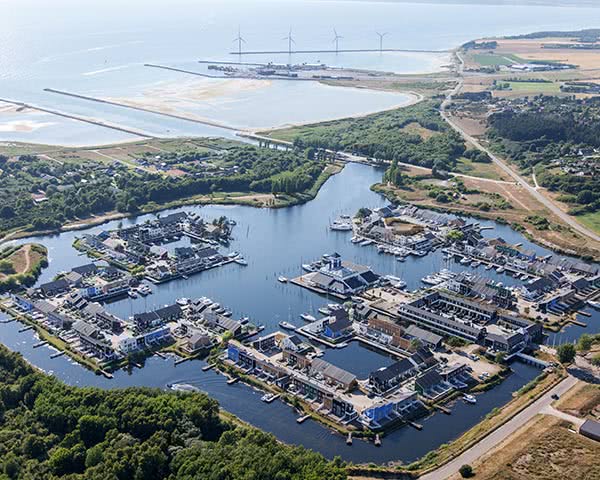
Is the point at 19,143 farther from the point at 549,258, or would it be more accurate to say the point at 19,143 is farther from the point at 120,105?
the point at 549,258

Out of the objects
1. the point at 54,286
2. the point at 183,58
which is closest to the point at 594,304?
the point at 54,286

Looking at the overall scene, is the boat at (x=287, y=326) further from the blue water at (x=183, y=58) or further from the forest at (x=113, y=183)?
the blue water at (x=183, y=58)

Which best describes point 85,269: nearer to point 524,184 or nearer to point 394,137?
point 524,184

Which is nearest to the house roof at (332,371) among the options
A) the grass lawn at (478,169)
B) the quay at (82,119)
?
the grass lawn at (478,169)

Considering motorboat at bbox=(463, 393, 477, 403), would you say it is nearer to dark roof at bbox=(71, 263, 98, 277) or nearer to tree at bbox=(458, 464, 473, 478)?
tree at bbox=(458, 464, 473, 478)

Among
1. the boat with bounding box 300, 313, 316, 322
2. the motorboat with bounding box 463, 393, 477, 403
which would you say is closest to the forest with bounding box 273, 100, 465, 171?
the boat with bounding box 300, 313, 316, 322

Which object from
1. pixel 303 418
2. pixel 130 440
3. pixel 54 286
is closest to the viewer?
pixel 130 440
